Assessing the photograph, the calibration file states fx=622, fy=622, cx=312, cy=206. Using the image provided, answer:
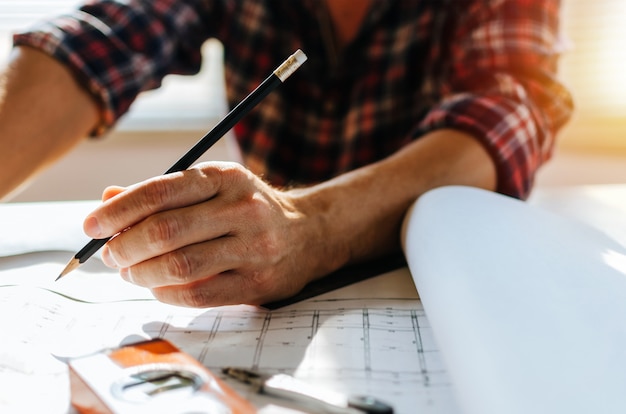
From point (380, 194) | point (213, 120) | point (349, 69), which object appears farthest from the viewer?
point (213, 120)

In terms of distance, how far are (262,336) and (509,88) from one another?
48cm

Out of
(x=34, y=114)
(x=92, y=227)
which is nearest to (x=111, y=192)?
(x=92, y=227)

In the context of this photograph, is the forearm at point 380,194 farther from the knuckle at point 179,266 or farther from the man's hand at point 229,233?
the knuckle at point 179,266

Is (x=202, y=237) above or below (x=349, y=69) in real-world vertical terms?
below

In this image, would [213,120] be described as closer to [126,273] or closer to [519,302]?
[126,273]

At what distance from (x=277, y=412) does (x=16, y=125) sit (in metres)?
0.57

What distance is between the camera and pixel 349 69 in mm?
992

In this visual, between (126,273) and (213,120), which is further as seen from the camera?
(213,120)

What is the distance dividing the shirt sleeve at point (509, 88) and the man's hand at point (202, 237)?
1.02 ft

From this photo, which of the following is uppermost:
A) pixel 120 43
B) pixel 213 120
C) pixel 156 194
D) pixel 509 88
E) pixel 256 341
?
pixel 213 120

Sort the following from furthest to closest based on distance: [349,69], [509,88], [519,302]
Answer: [349,69] → [509,88] → [519,302]

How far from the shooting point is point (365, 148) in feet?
3.20

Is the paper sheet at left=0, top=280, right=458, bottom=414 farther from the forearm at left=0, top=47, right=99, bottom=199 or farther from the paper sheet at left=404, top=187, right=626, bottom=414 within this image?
the forearm at left=0, top=47, right=99, bottom=199

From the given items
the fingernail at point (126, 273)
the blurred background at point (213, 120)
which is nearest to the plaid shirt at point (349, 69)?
the fingernail at point (126, 273)
